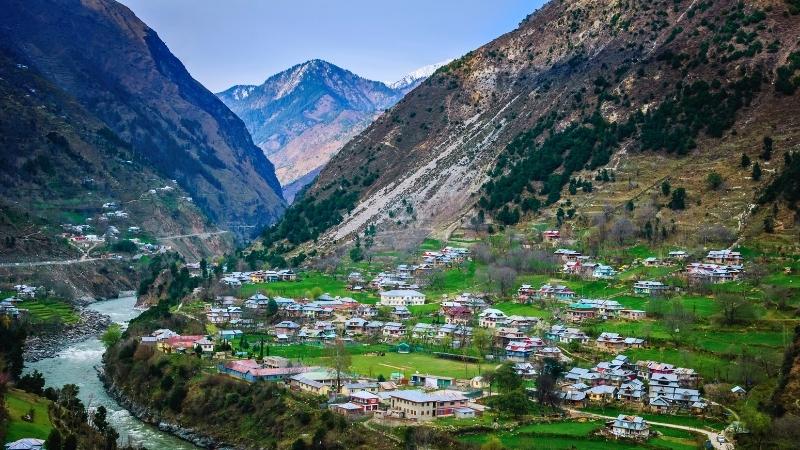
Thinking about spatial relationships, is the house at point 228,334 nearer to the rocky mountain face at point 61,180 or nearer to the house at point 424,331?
the house at point 424,331

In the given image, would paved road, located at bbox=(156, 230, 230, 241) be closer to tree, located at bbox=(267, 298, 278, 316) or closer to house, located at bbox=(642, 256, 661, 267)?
tree, located at bbox=(267, 298, 278, 316)

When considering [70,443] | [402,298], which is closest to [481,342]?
[402,298]

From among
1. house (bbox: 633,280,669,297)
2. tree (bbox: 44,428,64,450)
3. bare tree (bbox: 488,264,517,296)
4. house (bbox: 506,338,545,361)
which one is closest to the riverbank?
tree (bbox: 44,428,64,450)

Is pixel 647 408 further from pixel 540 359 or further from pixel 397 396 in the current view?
pixel 397 396

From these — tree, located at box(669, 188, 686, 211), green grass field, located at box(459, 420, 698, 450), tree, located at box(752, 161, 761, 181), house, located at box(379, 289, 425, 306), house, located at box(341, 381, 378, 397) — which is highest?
tree, located at box(752, 161, 761, 181)

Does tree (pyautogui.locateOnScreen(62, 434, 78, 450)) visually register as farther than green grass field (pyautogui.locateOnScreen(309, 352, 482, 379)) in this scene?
No

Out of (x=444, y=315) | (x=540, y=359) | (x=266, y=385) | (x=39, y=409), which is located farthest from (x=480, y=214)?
(x=39, y=409)

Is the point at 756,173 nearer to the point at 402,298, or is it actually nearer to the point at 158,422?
the point at 402,298
